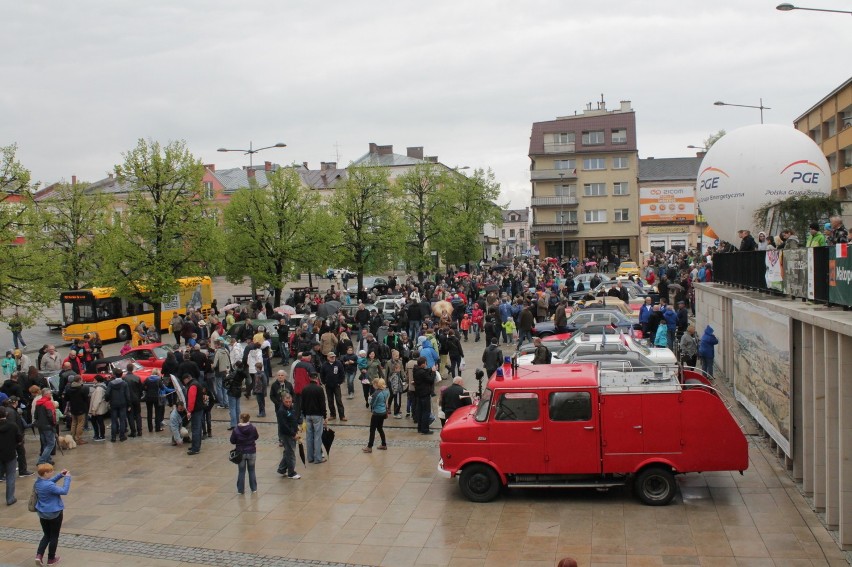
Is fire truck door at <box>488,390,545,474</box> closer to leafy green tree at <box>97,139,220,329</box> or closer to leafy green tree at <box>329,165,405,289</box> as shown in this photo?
leafy green tree at <box>97,139,220,329</box>

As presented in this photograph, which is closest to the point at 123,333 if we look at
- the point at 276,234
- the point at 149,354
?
the point at 276,234

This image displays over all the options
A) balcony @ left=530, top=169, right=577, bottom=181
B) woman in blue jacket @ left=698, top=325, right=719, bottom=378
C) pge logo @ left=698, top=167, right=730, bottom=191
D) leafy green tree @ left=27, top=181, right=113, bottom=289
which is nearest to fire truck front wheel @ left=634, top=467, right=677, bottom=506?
woman in blue jacket @ left=698, top=325, right=719, bottom=378

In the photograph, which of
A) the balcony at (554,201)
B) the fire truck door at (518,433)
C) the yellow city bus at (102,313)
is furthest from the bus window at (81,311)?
the balcony at (554,201)

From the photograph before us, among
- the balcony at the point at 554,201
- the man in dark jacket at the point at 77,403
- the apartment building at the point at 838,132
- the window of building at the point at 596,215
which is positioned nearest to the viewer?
the man in dark jacket at the point at 77,403

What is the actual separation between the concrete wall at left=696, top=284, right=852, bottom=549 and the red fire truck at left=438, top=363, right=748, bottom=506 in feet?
3.75

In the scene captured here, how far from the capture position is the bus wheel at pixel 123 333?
1404 inches

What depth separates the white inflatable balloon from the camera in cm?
2148

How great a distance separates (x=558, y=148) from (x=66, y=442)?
64.4 metres

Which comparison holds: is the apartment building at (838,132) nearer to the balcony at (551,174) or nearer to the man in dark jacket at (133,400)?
the balcony at (551,174)

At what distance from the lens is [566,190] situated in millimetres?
76188

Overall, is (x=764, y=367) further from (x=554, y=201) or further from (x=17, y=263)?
(x=554, y=201)

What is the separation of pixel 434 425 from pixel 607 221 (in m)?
60.9

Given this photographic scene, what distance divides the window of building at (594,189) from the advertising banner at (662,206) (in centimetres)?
351

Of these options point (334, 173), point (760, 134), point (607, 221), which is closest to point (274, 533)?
point (760, 134)
